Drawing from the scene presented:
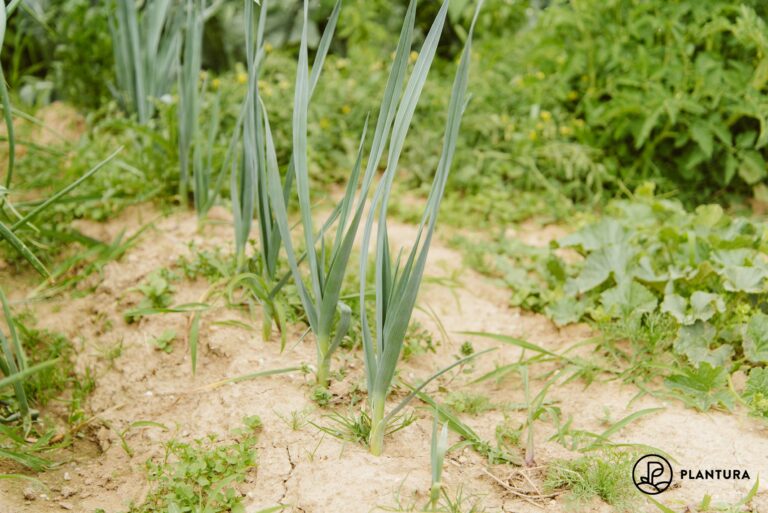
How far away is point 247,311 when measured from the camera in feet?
7.29

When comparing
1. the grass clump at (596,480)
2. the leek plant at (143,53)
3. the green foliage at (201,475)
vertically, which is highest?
→ the leek plant at (143,53)

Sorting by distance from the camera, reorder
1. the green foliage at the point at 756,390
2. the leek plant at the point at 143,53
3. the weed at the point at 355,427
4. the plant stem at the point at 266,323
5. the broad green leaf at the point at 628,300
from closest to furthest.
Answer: the weed at the point at 355,427 → the green foliage at the point at 756,390 → the plant stem at the point at 266,323 → the broad green leaf at the point at 628,300 → the leek plant at the point at 143,53

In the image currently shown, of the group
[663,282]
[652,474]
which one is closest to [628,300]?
[663,282]

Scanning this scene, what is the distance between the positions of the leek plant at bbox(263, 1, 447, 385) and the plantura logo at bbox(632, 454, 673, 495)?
0.76 metres

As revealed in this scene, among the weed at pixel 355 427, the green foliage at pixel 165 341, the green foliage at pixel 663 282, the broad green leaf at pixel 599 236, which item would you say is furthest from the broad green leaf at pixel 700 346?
the green foliage at pixel 165 341

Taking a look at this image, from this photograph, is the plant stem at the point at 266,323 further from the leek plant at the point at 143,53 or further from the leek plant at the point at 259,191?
the leek plant at the point at 143,53

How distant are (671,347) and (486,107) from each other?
1821mm

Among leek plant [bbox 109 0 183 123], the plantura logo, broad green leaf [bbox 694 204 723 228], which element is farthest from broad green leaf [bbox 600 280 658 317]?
leek plant [bbox 109 0 183 123]

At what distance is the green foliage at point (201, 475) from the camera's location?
5.17ft

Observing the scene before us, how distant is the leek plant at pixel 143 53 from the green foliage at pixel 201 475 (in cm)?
176

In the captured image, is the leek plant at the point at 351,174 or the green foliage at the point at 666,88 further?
the green foliage at the point at 666,88

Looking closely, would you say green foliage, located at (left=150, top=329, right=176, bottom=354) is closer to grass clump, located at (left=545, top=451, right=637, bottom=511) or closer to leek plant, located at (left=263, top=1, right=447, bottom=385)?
leek plant, located at (left=263, top=1, right=447, bottom=385)

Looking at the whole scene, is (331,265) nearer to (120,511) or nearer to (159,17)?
(120,511)

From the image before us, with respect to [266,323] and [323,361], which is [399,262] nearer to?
[323,361]
